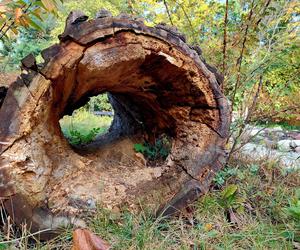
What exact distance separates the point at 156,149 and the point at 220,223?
1.06 m

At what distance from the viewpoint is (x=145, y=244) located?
1.61 m

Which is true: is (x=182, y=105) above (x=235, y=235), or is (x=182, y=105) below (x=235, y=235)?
above

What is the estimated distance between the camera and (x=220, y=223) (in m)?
1.92

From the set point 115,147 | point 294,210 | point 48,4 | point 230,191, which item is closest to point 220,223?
point 230,191

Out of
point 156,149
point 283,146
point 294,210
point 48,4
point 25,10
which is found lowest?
point 294,210

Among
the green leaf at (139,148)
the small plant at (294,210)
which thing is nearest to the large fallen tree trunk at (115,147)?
the green leaf at (139,148)

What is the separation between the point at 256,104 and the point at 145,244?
5.63 ft

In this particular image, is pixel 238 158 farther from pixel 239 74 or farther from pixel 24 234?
pixel 24 234

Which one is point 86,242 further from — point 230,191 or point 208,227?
point 230,191

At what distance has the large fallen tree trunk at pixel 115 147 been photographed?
5.56 feet

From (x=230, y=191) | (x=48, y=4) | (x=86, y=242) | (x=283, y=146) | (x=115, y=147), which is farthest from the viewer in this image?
(x=283, y=146)

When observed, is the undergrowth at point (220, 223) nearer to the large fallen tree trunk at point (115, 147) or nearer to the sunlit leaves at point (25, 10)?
the large fallen tree trunk at point (115, 147)

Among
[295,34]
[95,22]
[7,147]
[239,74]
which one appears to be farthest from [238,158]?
Result: [7,147]

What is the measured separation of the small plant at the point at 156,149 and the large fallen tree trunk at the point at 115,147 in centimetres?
10
